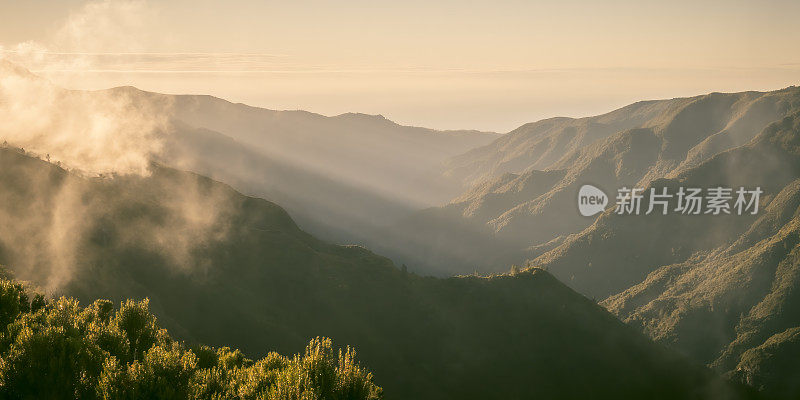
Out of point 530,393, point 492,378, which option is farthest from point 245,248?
point 530,393

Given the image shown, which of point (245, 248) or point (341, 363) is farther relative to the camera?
point (245, 248)

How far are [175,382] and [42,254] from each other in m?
82.4

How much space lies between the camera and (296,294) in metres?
125

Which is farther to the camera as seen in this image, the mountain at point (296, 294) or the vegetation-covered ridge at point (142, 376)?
the mountain at point (296, 294)

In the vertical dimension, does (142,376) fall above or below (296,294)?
above

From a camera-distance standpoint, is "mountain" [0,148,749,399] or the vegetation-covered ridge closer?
the vegetation-covered ridge

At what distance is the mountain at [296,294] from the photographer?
9700 cm

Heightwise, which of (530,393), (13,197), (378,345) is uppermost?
(13,197)

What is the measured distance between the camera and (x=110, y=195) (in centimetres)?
11650

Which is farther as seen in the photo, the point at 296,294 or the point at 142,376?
the point at 296,294

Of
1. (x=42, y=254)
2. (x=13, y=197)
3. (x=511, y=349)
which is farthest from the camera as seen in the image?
(x=511, y=349)

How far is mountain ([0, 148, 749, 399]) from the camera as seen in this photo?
318 feet

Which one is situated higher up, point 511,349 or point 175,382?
point 175,382

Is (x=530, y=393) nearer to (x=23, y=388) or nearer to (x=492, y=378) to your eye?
(x=492, y=378)
